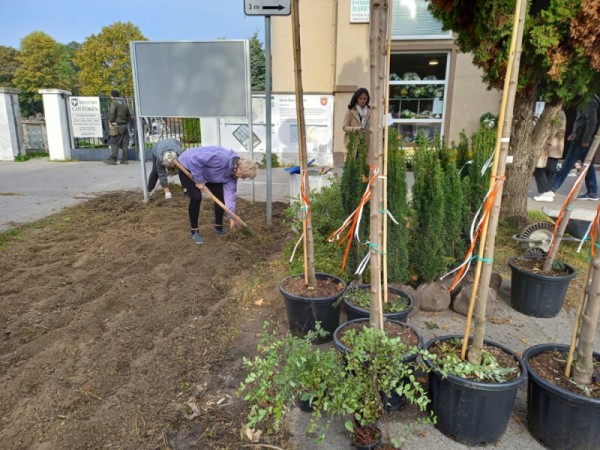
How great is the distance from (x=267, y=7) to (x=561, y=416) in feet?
17.0

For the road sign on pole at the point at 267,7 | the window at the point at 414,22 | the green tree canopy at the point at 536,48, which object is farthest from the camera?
the window at the point at 414,22

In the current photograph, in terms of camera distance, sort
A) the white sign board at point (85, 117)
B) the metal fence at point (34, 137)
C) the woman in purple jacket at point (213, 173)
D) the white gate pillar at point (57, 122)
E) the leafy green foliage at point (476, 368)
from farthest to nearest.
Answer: the metal fence at point (34, 137) → the white sign board at point (85, 117) → the white gate pillar at point (57, 122) → the woman in purple jacket at point (213, 173) → the leafy green foliage at point (476, 368)

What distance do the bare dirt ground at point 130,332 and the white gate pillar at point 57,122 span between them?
822cm

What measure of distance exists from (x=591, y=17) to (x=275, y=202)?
5056mm

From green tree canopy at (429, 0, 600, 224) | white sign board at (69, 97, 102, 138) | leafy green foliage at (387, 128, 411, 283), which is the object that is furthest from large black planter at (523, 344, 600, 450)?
white sign board at (69, 97, 102, 138)

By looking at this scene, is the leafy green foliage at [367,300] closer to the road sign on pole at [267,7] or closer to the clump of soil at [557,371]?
the clump of soil at [557,371]

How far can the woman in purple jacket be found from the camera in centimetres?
512

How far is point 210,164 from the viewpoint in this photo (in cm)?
514

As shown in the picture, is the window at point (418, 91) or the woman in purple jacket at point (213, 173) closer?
the woman in purple jacket at point (213, 173)

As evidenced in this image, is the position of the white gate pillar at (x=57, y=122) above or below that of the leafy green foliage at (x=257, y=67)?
below

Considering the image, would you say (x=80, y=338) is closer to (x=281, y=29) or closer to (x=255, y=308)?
(x=255, y=308)

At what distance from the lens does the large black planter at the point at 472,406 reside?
221cm

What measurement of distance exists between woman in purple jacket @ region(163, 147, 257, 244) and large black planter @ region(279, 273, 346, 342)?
2162 mm

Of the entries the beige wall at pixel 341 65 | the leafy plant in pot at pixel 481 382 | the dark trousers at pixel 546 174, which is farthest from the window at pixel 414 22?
the leafy plant in pot at pixel 481 382
